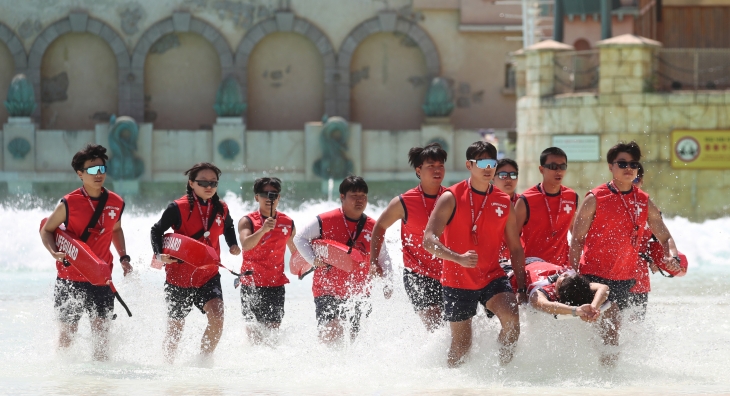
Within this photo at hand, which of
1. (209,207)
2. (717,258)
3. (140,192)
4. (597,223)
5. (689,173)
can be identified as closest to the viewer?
(597,223)

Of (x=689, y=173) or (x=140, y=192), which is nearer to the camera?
(x=689, y=173)

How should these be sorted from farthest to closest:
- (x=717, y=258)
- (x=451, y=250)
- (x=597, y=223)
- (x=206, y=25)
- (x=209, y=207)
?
(x=206, y=25) < (x=717, y=258) < (x=209, y=207) < (x=597, y=223) < (x=451, y=250)

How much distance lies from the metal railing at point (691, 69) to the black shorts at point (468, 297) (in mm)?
13242

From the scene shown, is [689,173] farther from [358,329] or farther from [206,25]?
[206,25]

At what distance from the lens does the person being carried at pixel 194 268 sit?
26.4 ft

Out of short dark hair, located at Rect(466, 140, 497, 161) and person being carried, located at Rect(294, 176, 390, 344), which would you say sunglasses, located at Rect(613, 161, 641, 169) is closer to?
short dark hair, located at Rect(466, 140, 497, 161)

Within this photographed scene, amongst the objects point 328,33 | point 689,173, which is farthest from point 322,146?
point 689,173

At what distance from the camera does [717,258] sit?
18578mm

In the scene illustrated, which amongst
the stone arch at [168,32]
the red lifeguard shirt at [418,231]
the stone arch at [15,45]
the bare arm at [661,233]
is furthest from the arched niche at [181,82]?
the bare arm at [661,233]

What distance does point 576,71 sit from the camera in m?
20.2

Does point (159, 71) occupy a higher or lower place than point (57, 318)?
higher

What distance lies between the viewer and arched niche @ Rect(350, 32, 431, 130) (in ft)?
114

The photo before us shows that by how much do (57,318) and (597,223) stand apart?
11.9ft

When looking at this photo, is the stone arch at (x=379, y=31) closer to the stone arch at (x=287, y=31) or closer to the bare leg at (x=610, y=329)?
the stone arch at (x=287, y=31)
